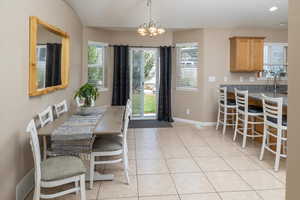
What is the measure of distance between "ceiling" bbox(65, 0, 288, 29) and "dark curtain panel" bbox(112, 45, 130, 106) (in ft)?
2.78

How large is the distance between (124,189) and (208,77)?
3.99 m

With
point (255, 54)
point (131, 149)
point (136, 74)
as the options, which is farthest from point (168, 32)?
point (131, 149)

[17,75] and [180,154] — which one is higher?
[17,75]

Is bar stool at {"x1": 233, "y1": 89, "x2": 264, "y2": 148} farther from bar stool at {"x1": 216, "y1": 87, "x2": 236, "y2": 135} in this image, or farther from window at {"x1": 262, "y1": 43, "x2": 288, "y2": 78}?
window at {"x1": 262, "y1": 43, "x2": 288, "y2": 78}

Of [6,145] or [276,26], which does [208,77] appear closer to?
[276,26]

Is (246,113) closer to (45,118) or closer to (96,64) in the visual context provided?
(45,118)

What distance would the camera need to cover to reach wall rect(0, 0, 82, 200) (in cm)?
217

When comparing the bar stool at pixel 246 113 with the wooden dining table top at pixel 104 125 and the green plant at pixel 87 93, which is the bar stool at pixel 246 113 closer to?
the wooden dining table top at pixel 104 125

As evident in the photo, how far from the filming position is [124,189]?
284 cm

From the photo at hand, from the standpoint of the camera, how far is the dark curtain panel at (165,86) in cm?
665

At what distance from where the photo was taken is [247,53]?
5824 mm

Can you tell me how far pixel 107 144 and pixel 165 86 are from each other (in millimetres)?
3970

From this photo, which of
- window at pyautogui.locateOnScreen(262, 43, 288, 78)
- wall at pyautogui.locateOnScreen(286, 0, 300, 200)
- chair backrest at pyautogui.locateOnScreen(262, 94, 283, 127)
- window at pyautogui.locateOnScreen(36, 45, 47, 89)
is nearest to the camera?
wall at pyautogui.locateOnScreen(286, 0, 300, 200)

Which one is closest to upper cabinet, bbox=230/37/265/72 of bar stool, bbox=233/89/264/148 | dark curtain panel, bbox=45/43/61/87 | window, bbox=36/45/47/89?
bar stool, bbox=233/89/264/148
